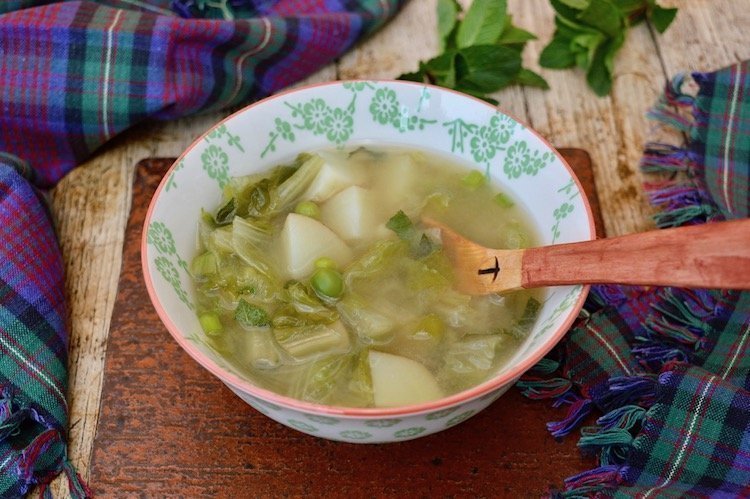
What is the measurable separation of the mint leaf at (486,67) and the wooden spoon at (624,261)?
2.91 feet

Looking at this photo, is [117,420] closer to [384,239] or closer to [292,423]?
[292,423]

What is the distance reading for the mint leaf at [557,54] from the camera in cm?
292

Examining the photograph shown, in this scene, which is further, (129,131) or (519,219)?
(129,131)

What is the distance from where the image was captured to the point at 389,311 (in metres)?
1.95

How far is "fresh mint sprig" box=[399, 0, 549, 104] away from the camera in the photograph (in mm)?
2680

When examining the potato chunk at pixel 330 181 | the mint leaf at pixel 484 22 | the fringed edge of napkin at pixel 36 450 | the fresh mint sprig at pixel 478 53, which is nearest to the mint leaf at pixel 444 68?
the fresh mint sprig at pixel 478 53

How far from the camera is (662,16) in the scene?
2945 mm

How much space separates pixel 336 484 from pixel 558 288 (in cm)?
Answer: 71

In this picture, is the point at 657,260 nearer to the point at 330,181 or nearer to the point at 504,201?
the point at 504,201

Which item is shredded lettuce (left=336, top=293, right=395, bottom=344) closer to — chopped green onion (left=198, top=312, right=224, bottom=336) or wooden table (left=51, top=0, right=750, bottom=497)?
chopped green onion (left=198, top=312, right=224, bottom=336)

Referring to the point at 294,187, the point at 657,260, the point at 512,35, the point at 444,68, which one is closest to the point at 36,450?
the point at 294,187

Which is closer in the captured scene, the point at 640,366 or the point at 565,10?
the point at 640,366

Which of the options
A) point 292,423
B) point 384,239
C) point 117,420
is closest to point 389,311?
point 384,239

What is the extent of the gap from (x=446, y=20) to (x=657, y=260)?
5.53 feet
